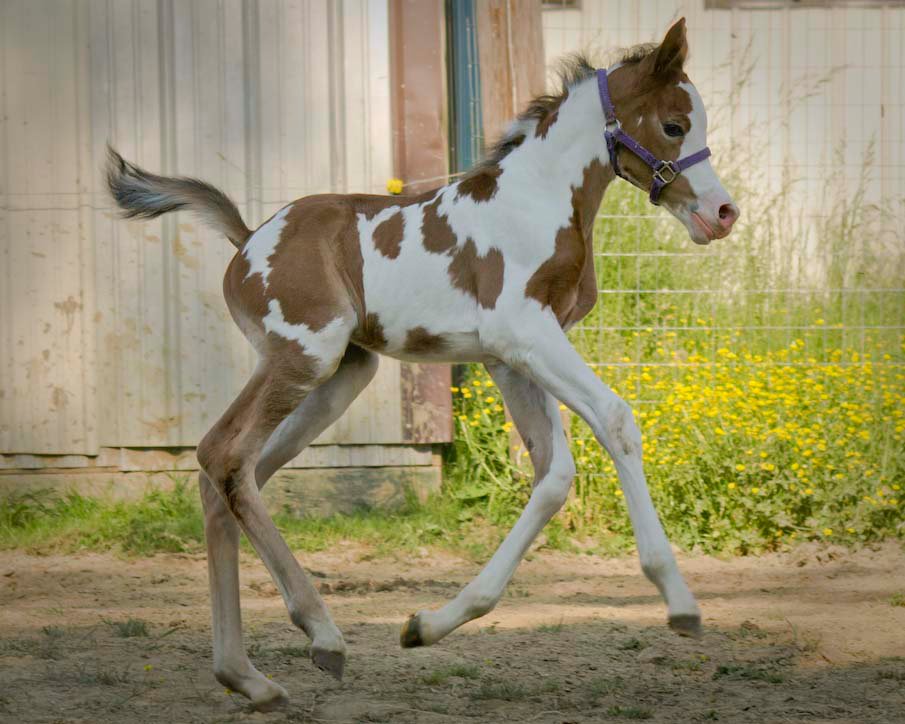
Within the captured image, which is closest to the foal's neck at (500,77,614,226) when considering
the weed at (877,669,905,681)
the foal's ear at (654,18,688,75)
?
the foal's ear at (654,18,688,75)

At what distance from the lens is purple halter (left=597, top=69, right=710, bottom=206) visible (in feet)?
12.0

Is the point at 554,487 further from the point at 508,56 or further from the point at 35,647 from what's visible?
the point at 508,56

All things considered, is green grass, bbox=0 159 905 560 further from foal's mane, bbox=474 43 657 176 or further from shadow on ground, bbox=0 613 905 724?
foal's mane, bbox=474 43 657 176

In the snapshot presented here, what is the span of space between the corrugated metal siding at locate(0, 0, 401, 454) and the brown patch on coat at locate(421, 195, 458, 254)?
2.91 metres

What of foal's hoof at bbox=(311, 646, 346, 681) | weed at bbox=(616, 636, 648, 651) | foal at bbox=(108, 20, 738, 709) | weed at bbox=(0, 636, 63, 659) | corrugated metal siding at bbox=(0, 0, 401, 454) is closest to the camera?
foal's hoof at bbox=(311, 646, 346, 681)

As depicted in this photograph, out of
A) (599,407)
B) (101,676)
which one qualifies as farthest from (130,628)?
(599,407)

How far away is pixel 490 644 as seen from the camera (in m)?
4.55

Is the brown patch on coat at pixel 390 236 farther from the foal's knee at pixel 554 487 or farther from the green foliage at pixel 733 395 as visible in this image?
the green foliage at pixel 733 395

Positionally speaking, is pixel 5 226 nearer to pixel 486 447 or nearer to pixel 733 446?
pixel 486 447

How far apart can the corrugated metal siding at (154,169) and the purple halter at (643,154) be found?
309cm

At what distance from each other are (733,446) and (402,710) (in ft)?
10.6

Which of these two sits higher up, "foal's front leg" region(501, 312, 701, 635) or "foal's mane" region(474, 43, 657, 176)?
"foal's mane" region(474, 43, 657, 176)

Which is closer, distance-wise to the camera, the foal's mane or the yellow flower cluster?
the foal's mane

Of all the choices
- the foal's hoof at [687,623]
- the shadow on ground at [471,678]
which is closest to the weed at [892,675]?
the shadow on ground at [471,678]
